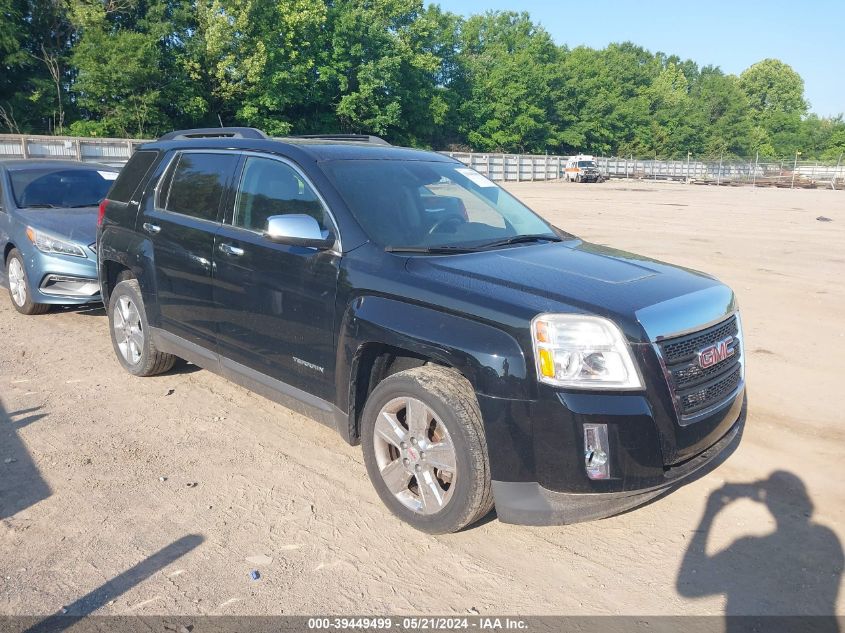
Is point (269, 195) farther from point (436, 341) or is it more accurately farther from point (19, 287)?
point (19, 287)

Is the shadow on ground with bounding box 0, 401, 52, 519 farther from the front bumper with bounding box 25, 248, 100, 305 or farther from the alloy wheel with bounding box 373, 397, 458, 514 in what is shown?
the front bumper with bounding box 25, 248, 100, 305

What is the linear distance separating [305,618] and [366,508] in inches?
37.9

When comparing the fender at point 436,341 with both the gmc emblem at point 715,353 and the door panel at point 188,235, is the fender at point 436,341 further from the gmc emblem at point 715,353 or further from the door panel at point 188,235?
the door panel at point 188,235

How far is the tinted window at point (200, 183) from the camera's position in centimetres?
496

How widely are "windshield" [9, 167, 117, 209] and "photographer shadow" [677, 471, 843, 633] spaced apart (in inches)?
306

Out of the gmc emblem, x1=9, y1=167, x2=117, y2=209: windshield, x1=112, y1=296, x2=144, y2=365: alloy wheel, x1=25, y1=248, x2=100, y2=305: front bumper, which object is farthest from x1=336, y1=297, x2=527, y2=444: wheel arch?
x1=9, y1=167, x2=117, y2=209: windshield

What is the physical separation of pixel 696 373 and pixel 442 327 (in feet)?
4.00

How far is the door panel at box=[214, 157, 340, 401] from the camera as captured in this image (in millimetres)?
4070

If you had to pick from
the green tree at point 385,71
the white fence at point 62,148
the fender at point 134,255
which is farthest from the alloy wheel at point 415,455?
the green tree at point 385,71

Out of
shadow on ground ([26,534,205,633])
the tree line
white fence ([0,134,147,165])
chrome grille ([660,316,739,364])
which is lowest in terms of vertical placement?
shadow on ground ([26,534,205,633])

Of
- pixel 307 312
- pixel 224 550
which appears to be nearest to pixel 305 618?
pixel 224 550

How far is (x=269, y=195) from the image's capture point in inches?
181

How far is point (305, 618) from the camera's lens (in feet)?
9.86

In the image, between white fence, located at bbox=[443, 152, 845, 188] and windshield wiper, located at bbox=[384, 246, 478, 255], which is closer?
windshield wiper, located at bbox=[384, 246, 478, 255]
